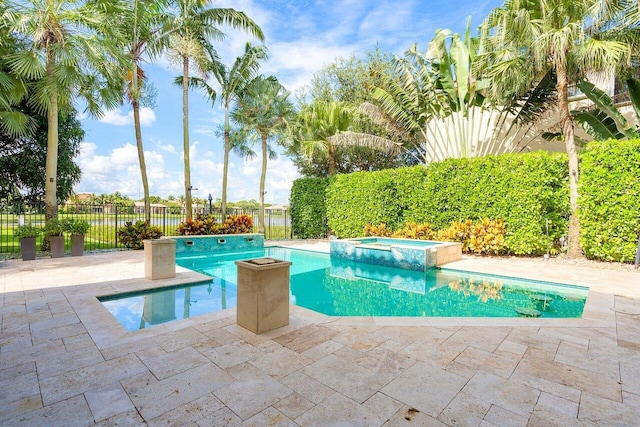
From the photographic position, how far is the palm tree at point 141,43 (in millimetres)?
11742

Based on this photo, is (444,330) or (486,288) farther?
(486,288)

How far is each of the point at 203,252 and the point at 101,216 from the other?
4.40 meters

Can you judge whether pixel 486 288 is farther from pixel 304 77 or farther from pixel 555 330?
pixel 304 77

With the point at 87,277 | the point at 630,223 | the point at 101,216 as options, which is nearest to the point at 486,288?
the point at 630,223

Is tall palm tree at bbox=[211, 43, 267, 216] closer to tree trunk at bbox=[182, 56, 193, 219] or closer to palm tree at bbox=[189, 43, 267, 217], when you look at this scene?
palm tree at bbox=[189, 43, 267, 217]

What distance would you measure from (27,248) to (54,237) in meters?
0.66

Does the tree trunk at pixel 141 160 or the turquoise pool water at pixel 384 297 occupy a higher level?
the tree trunk at pixel 141 160

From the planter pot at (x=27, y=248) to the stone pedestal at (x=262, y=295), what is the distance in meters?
8.84

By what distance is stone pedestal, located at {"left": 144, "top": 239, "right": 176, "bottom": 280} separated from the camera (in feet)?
21.3

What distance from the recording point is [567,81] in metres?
9.19

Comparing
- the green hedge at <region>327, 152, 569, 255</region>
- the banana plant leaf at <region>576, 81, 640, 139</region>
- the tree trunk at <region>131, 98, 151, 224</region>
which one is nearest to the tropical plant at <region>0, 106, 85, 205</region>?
the tree trunk at <region>131, 98, 151, 224</region>

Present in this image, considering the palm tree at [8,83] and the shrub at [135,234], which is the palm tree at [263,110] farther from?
the palm tree at [8,83]

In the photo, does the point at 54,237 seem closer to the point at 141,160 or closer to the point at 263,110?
the point at 141,160

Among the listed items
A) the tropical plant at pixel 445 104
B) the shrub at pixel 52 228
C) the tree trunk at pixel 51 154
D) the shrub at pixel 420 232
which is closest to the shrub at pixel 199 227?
the shrub at pixel 52 228
